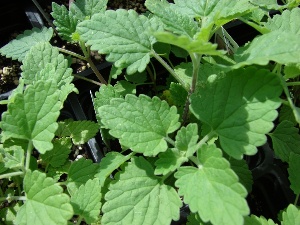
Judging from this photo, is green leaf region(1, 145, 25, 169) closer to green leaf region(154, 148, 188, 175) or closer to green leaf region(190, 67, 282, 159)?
green leaf region(154, 148, 188, 175)

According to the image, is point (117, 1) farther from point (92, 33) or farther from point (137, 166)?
point (137, 166)

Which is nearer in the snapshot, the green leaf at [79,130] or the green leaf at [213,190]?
the green leaf at [213,190]

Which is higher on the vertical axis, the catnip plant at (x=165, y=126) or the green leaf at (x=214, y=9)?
the green leaf at (x=214, y=9)

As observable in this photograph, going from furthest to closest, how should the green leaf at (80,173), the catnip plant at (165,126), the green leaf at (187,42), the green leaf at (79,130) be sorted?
the green leaf at (79,130), the green leaf at (80,173), the catnip plant at (165,126), the green leaf at (187,42)

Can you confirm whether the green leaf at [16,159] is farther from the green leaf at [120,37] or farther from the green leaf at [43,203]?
the green leaf at [120,37]

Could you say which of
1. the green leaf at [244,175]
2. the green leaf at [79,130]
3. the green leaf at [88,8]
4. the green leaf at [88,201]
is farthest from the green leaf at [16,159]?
the green leaf at [244,175]

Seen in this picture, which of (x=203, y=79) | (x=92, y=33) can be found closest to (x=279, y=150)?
(x=203, y=79)
